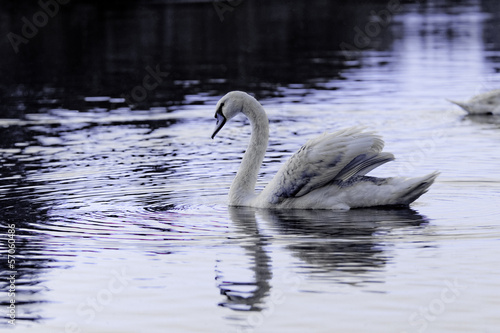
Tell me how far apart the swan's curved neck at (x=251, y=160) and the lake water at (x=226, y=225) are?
9.7 inches

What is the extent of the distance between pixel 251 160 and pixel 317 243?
296 cm

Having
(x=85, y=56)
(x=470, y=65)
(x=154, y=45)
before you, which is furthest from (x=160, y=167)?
(x=154, y=45)

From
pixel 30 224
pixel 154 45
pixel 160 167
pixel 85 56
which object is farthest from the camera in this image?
pixel 154 45

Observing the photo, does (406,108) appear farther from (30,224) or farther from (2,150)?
(30,224)

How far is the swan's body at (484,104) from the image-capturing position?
2212cm

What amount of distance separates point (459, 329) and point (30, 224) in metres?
5.94

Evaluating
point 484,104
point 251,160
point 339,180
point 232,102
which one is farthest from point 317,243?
point 484,104

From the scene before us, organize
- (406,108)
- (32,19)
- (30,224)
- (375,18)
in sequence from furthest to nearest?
1. (375,18)
2. (32,19)
3. (406,108)
4. (30,224)

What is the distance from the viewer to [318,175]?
40.6 feet

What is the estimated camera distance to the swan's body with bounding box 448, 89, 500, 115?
871 inches

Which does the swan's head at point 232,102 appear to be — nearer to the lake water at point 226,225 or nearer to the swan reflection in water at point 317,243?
the lake water at point 226,225

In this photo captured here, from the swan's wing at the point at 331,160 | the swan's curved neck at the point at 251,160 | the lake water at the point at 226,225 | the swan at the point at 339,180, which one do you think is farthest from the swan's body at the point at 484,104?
the swan's wing at the point at 331,160

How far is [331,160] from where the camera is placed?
12.3 meters

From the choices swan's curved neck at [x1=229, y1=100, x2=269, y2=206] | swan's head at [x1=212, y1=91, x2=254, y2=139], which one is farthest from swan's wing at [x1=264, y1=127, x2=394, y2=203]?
swan's head at [x1=212, y1=91, x2=254, y2=139]
